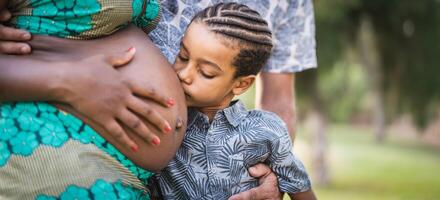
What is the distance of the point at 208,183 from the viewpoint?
260cm

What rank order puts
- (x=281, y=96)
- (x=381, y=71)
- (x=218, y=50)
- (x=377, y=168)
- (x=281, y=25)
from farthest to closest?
1. (x=377, y=168)
2. (x=381, y=71)
3. (x=281, y=96)
4. (x=281, y=25)
5. (x=218, y=50)

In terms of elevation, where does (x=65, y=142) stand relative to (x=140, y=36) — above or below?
below

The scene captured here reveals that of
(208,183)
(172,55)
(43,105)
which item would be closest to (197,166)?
(208,183)

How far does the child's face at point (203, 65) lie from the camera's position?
8.18 ft

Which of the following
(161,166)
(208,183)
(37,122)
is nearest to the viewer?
(37,122)

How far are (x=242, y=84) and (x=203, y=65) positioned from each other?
0.22 metres

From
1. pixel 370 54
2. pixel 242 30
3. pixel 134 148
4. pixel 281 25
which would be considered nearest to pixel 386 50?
pixel 370 54

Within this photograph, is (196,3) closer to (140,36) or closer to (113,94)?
(140,36)

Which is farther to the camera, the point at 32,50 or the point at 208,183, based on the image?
the point at 208,183

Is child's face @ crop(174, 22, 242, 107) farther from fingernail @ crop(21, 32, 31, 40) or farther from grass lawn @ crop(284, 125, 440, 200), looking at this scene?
grass lawn @ crop(284, 125, 440, 200)

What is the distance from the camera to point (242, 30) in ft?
8.23

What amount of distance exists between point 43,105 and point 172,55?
0.69 m

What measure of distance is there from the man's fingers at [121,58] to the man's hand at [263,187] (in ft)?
1.96

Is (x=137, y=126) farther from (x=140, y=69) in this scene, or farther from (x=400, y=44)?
(x=400, y=44)
